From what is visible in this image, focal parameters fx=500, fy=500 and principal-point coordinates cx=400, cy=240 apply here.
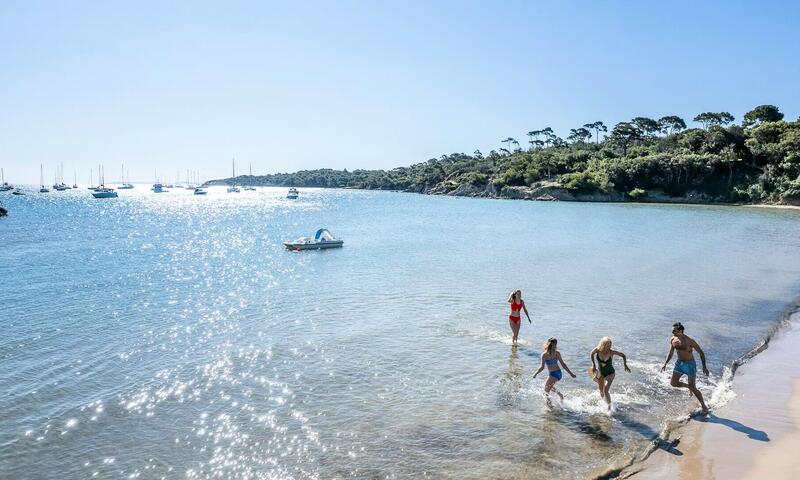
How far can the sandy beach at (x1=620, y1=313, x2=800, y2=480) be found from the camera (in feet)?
28.7

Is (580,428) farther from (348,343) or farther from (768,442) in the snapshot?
(348,343)

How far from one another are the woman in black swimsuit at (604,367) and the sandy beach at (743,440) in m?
1.56

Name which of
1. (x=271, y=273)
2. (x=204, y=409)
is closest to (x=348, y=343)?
(x=204, y=409)

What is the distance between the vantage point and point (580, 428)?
10719 mm

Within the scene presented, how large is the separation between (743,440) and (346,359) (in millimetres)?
9837

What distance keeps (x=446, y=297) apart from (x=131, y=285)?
55.8 feet

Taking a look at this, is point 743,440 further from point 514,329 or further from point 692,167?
point 692,167

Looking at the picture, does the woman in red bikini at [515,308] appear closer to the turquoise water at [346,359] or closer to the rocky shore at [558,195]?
the turquoise water at [346,359]

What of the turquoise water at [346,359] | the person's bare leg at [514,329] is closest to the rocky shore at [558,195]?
the turquoise water at [346,359]

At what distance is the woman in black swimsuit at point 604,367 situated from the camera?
11180mm

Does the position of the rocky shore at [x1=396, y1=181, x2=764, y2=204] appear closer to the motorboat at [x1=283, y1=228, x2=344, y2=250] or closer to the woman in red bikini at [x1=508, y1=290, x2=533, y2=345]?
the motorboat at [x1=283, y1=228, x2=344, y2=250]

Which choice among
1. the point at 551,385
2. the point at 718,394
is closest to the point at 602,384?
the point at 551,385

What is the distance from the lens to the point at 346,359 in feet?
49.2

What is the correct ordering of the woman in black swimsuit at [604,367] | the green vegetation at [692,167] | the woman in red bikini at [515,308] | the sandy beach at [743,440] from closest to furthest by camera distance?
1. the sandy beach at [743,440]
2. the woman in black swimsuit at [604,367]
3. the woman in red bikini at [515,308]
4. the green vegetation at [692,167]
